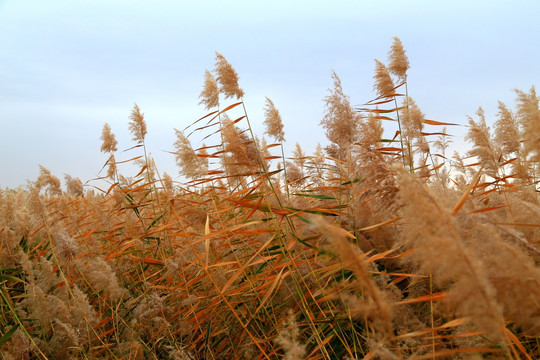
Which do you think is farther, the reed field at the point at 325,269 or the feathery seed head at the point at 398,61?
the feathery seed head at the point at 398,61

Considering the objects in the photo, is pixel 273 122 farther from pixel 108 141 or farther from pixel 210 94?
pixel 108 141

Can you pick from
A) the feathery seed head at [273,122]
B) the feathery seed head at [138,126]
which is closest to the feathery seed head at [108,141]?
the feathery seed head at [138,126]

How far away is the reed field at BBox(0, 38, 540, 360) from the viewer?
901mm

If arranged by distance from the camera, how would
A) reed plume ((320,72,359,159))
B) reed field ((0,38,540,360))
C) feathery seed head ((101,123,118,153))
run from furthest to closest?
1. feathery seed head ((101,123,118,153))
2. reed plume ((320,72,359,159))
3. reed field ((0,38,540,360))

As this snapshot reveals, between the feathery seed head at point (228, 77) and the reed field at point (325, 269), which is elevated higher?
the feathery seed head at point (228, 77)

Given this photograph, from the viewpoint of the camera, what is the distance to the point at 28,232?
10.7 ft

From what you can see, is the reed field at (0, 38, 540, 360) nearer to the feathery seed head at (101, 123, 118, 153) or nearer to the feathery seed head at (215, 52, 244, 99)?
the feathery seed head at (215, 52, 244, 99)

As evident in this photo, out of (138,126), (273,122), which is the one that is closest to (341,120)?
(273,122)

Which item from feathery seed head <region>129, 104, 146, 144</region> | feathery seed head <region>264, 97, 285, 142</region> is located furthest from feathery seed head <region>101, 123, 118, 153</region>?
feathery seed head <region>264, 97, 285, 142</region>

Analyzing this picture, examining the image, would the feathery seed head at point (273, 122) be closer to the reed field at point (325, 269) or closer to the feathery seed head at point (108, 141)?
the reed field at point (325, 269)

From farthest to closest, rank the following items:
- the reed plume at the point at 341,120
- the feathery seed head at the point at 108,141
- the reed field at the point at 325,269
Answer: the feathery seed head at the point at 108,141, the reed plume at the point at 341,120, the reed field at the point at 325,269

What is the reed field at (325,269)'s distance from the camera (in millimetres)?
901

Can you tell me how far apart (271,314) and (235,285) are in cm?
31

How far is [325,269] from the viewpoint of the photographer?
6.54 feet
